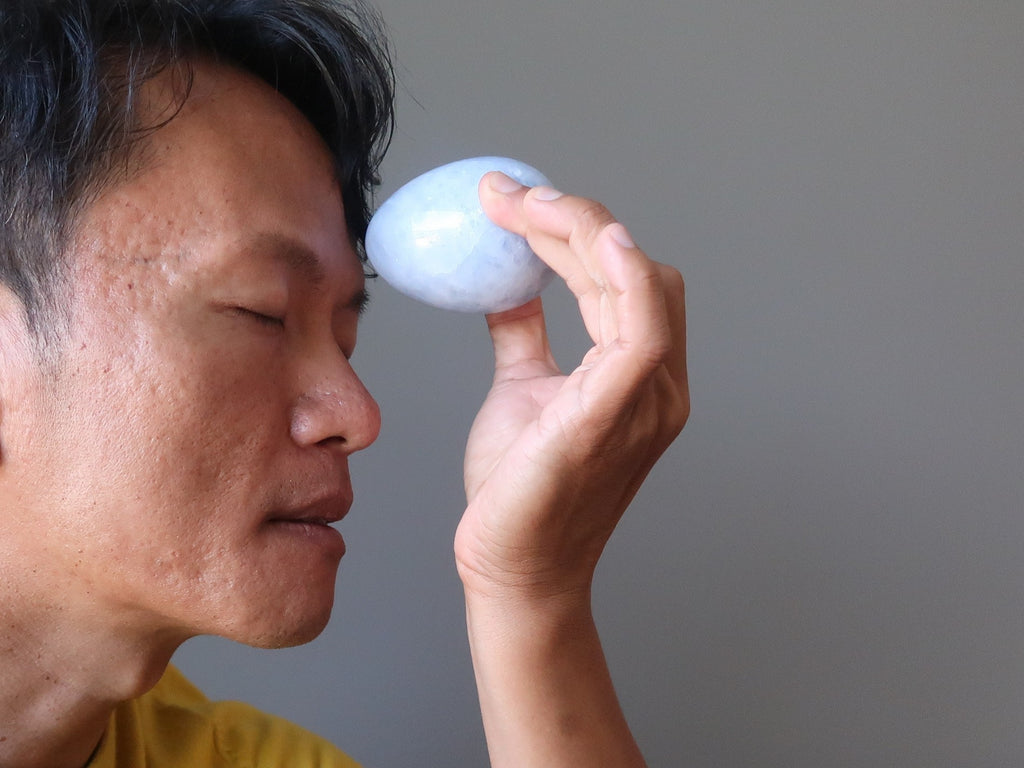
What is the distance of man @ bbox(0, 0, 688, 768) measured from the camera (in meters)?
0.76

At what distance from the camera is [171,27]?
860mm

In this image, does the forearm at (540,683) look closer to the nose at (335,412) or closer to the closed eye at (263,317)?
the nose at (335,412)

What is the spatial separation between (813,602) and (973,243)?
595mm

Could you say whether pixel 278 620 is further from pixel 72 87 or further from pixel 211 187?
pixel 72 87

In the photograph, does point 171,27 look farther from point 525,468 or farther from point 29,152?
point 525,468

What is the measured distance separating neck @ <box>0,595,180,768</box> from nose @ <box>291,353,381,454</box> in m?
0.23

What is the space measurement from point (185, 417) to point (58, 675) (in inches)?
10.8

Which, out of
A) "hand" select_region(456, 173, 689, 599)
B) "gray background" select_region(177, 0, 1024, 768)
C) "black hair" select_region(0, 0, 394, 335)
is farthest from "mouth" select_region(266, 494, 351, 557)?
"gray background" select_region(177, 0, 1024, 768)

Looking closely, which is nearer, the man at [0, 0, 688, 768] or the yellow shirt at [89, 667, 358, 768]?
the man at [0, 0, 688, 768]

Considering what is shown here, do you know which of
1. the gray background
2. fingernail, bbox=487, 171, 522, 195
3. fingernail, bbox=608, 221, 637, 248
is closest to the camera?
fingernail, bbox=608, 221, 637, 248

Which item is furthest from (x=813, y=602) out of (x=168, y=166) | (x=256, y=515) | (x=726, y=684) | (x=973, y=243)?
(x=168, y=166)

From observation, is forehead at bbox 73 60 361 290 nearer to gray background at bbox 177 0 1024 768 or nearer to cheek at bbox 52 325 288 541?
cheek at bbox 52 325 288 541

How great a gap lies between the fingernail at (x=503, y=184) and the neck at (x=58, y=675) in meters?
0.47

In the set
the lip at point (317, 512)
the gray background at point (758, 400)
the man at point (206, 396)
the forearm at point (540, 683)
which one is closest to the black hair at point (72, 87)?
the man at point (206, 396)
